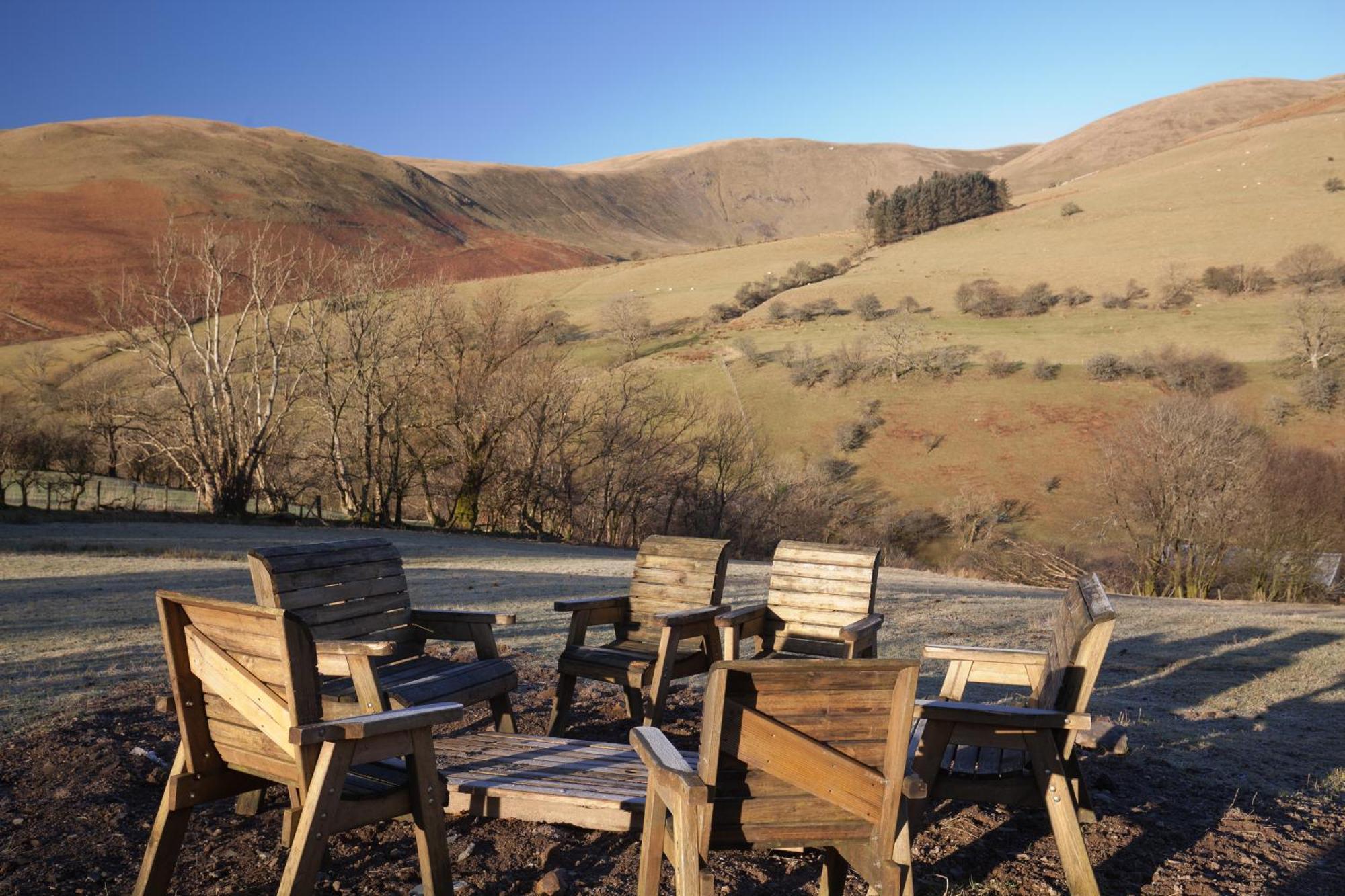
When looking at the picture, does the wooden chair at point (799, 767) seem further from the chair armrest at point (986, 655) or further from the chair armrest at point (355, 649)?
the chair armrest at point (986, 655)

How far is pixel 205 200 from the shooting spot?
81.0m

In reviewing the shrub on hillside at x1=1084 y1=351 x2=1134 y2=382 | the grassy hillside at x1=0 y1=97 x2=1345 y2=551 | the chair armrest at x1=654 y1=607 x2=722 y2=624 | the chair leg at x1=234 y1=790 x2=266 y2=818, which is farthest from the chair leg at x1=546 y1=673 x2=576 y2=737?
the shrub on hillside at x1=1084 y1=351 x2=1134 y2=382

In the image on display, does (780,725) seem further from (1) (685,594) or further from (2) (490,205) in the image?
(2) (490,205)

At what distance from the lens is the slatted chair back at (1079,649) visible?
3514 mm

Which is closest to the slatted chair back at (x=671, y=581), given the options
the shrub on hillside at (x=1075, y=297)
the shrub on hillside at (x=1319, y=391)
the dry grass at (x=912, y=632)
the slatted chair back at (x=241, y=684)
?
the dry grass at (x=912, y=632)

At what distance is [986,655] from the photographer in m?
4.62

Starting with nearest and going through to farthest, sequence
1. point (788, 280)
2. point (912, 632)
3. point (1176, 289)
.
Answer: point (912, 632) < point (1176, 289) < point (788, 280)

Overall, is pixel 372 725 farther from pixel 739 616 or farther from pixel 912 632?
pixel 912 632

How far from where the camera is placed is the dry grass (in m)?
6.09

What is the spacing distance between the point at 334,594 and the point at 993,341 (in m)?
49.5

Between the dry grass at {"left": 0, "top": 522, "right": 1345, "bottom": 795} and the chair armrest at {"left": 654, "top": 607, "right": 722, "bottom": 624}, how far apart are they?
4.48 feet

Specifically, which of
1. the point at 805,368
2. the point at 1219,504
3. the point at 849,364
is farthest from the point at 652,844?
the point at 849,364

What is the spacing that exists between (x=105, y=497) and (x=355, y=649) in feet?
83.7

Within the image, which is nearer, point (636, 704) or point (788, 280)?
A: point (636, 704)
